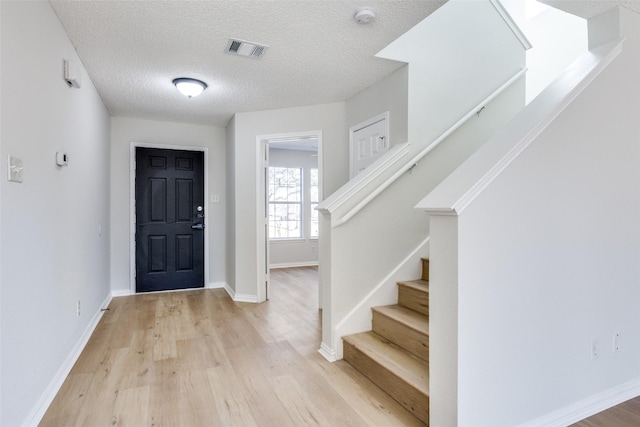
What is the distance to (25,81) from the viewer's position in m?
1.66

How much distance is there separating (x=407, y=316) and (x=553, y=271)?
0.97 meters

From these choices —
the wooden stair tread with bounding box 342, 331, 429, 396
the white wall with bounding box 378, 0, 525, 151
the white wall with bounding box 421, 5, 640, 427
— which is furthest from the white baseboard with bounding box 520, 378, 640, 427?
the white wall with bounding box 378, 0, 525, 151

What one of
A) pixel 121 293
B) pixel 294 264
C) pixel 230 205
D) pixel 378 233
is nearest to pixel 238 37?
pixel 378 233

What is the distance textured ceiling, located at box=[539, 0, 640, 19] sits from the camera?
183 centimetres


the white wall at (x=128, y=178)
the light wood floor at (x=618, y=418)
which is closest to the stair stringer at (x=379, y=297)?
the light wood floor at (x=618, y=418)

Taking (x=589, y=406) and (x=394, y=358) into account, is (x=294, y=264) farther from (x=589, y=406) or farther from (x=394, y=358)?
(x=589, y=406)

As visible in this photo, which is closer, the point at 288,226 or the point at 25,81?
the point at 25,81

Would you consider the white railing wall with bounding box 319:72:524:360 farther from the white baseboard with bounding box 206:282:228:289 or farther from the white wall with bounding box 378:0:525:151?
the white baseboard with bounding box 206:282:228:289

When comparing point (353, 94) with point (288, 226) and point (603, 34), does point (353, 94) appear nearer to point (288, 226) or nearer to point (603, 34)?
point (603, 34)

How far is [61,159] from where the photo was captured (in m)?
2.15

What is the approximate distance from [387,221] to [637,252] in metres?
1.52

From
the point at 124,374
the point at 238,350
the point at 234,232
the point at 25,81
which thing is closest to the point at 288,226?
the point at 234,232

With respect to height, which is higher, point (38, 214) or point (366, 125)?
point (366, 125)

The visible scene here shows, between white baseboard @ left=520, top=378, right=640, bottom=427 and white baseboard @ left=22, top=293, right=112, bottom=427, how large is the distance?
2377mm
